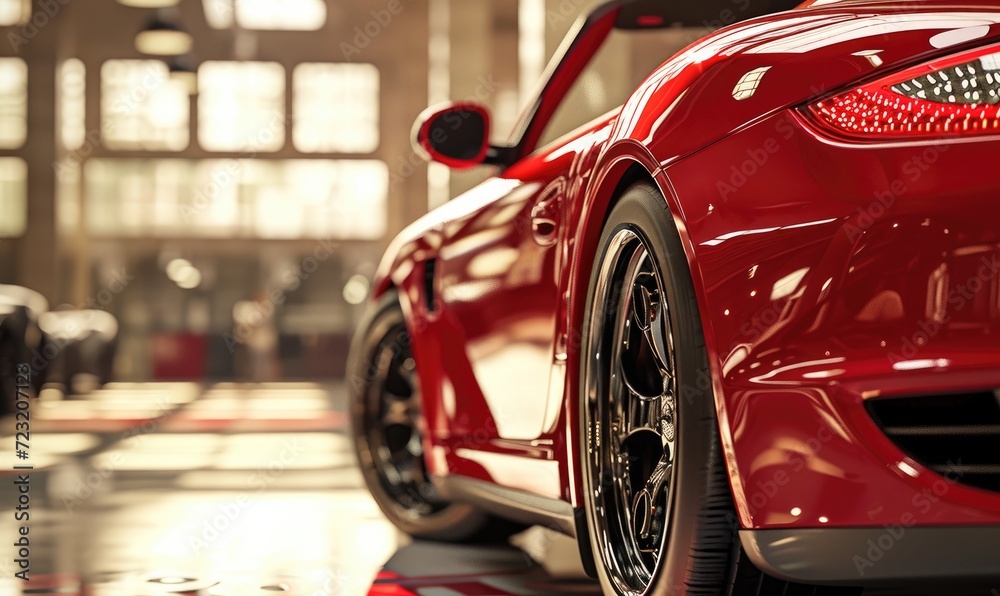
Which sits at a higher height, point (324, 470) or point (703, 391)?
point (703, 391)

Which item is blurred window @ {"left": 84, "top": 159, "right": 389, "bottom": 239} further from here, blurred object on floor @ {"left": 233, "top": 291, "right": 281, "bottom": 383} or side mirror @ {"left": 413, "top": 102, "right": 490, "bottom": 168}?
side mirror @ {"left": 413, "top": 102, "right": 490, "bottom": 168}

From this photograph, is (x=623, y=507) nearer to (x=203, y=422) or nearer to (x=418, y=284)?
(x=418, y=284)

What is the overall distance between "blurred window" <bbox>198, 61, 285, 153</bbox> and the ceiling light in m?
Result: 22.6

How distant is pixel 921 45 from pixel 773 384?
52 centimetres

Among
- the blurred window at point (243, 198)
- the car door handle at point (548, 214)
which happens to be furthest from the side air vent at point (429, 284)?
the blurred window at point (243, 198)

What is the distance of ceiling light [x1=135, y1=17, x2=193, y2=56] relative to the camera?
16.5 m

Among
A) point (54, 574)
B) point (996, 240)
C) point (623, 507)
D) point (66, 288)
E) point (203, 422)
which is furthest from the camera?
point (66, 288)

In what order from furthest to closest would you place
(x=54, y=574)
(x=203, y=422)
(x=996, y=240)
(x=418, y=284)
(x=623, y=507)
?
(x=203, y=422), (x=418, y=284), (x=54, y=574), (x=623, y=507), (x=996, y=240)

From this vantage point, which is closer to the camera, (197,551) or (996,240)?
(996,240)

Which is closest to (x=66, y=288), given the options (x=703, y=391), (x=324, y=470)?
(x=324, y=470)

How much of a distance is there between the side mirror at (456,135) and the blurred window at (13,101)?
3251 centimetres

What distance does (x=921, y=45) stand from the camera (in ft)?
6.11

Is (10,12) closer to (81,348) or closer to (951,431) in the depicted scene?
(81,348)

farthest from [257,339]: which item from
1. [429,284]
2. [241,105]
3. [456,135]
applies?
[456,135]
